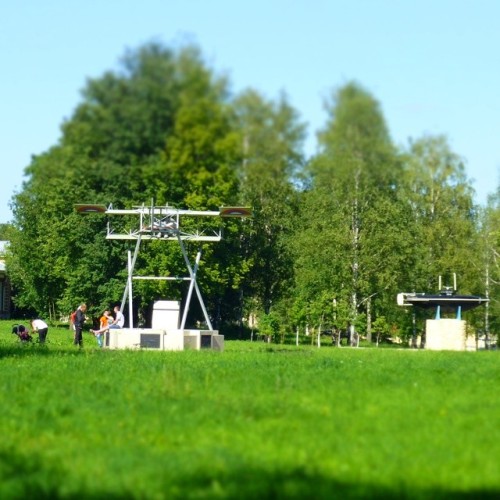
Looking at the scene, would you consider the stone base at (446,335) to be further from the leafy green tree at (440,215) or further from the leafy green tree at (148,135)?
the leafy green tree at (148,135)

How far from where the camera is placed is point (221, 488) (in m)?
8.68

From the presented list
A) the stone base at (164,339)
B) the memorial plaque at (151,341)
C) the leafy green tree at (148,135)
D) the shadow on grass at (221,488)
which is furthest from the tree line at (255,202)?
the shadow on grass at (221,488)

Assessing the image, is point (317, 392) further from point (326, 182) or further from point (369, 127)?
point (326, 182)

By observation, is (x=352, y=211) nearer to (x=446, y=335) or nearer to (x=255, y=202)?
(x=446, y=335)

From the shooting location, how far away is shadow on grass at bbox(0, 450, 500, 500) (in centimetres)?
840

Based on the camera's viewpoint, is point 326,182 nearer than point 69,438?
No

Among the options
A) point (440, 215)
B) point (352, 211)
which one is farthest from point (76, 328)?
point (440, 215)

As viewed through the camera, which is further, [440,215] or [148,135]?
[440,215]

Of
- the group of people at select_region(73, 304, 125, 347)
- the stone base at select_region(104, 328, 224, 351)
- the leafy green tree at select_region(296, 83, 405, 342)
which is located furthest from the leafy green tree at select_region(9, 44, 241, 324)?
the group of people at select_region(73, 304, 125, 347)

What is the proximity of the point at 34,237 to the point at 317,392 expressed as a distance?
6745 centimetres

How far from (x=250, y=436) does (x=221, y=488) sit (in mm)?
2971

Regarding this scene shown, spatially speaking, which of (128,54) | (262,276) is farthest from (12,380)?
(262,276)

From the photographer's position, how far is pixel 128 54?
14773 millimetres

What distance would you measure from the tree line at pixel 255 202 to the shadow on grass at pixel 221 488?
6.69 meters
